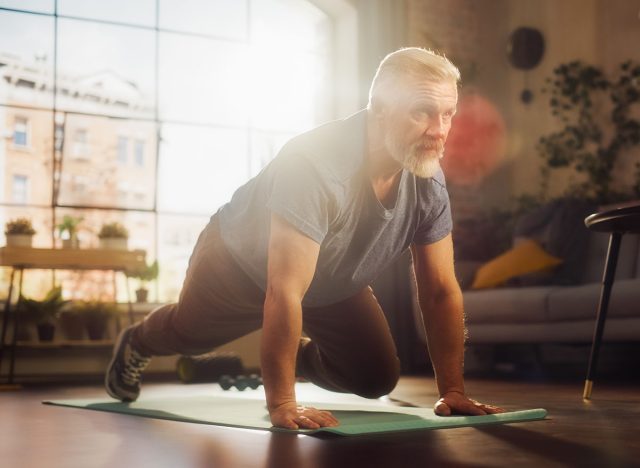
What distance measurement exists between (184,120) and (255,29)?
748mm

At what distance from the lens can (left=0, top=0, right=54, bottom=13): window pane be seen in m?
5.01

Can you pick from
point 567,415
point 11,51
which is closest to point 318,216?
point 567,415

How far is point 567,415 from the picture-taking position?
7.19 feet

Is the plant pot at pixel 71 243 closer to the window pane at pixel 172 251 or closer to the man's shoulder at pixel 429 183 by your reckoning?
the window pane at pixel 172 251

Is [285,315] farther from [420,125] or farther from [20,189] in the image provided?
[20,189]

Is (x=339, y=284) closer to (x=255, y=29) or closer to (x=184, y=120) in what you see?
(x=184, y=120)

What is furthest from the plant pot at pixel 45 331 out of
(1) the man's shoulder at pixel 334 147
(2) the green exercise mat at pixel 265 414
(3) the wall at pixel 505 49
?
(1) the man's shoulder at pixel 334 147

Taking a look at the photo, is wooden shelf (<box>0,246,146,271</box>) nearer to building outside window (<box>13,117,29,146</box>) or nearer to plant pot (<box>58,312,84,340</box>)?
plant pot (<box>58,312,84,340</box>)

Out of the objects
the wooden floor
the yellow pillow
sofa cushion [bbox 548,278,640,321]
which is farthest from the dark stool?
A: the yellow pillow

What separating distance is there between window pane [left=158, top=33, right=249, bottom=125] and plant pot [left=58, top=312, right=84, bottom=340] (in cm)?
126

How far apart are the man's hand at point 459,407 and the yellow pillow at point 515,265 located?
2.70m

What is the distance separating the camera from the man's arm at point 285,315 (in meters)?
1.76

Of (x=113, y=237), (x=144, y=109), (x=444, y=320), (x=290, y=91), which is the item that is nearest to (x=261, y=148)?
(x=290, y=91)

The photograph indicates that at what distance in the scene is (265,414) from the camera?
226cm
